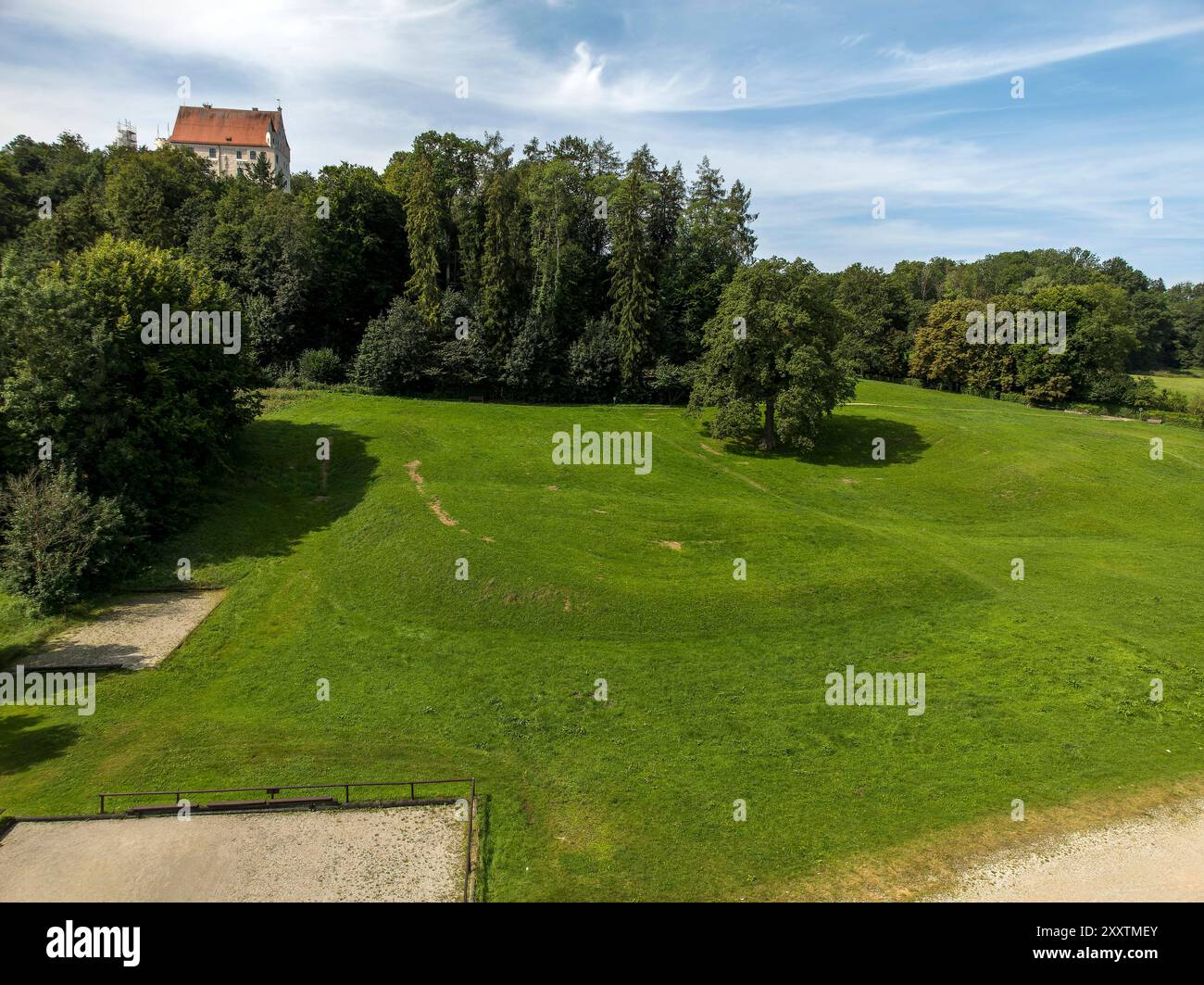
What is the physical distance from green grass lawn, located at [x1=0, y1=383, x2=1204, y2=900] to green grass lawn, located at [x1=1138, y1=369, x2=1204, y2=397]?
3014 inches

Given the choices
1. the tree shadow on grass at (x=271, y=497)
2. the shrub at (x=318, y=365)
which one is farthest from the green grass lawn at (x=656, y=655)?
the shrub at (x=318, y=365)

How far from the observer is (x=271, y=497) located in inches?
1734

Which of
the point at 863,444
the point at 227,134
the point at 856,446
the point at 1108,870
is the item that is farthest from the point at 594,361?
the point at 227,134

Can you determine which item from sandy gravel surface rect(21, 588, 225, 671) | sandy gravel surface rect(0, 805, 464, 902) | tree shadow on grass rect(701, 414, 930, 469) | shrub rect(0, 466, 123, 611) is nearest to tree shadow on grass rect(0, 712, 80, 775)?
sandy gravel surface rect(21, 588, 225, 671)

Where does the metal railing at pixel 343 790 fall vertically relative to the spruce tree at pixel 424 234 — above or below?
below

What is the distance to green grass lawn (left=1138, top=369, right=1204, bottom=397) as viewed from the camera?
367 feet

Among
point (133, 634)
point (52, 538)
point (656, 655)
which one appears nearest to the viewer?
point (656, 655)

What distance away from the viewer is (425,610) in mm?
32656

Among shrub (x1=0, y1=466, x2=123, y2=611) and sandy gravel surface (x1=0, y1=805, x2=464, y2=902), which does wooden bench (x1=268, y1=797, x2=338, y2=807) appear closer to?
sandy gravel surface (x1=0, y1=805, x2=464, y2=902)

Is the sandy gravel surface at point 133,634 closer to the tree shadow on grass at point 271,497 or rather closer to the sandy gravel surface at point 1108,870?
the tree shadow on grass at point 271,497

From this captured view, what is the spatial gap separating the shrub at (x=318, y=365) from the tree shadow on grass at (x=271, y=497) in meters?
13.6

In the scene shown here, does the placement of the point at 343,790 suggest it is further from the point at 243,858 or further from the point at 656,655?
the point at 656,655

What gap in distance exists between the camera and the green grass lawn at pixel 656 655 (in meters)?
20.7

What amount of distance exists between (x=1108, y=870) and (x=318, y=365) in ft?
220
